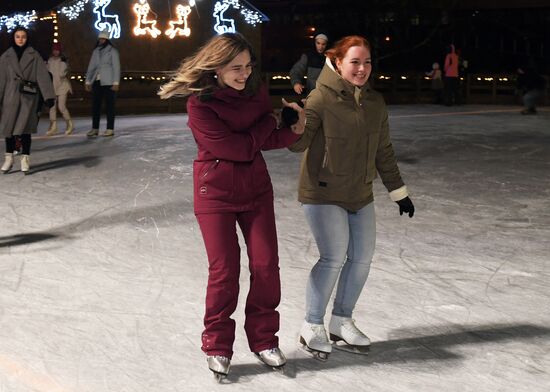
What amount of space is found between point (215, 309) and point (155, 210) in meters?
4.35

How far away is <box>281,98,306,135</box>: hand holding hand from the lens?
13.1ft

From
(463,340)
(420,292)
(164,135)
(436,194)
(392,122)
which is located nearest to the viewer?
(463,340)

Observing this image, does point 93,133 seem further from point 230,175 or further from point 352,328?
point 230,175

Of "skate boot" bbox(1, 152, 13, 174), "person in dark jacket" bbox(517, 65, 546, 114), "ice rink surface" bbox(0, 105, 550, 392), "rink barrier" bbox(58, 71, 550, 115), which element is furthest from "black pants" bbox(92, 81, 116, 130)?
"person in dark jacket" bbox(517, 65, 546, 114)

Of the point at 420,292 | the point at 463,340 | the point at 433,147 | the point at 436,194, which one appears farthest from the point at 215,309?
the point at 433,147

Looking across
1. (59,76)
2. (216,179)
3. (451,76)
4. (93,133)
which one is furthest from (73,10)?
(216,179)

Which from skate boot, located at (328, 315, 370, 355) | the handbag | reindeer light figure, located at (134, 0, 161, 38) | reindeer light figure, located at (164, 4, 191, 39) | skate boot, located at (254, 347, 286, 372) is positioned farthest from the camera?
reindeer light figure, located at (164, 4, 191, 39)

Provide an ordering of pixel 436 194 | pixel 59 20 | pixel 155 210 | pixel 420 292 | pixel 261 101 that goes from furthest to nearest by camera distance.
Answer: pixel 59 20 → pixel 436 194 → pixel 155 210 → pixel 420 292 → pixel 261 101

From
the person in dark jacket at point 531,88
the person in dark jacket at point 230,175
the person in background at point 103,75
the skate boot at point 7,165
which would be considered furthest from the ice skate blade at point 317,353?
the person in dark jacket at point 531,88

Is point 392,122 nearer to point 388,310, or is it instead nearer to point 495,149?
point 495,149

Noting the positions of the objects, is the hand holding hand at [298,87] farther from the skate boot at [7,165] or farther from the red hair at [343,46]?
the red hair at [343,46]

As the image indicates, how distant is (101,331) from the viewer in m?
4.79

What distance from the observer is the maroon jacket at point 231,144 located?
3.95m

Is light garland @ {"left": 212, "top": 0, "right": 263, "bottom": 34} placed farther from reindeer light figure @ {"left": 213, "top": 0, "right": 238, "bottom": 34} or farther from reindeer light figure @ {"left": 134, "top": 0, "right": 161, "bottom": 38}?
reindeer light figure @ {"left": 134, "top": 0, "right": 161, "bottom": 38}
